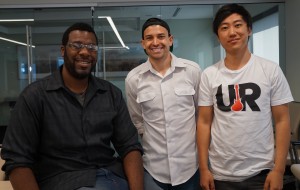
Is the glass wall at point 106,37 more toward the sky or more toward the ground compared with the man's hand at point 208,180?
more toward the sky

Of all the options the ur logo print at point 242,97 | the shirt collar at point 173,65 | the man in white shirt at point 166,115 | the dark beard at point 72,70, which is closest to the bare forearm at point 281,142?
the ur logo print at point 242,97

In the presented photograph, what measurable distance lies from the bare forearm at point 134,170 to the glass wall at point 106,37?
3.22 metres

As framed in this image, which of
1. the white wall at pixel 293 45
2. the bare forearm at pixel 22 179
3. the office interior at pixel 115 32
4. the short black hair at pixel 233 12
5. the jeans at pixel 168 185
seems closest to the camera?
the bare forearm at pixel 22 179

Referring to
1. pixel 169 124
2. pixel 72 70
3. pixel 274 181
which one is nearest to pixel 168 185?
pixel 169 124

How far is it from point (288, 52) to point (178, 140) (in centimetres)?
353

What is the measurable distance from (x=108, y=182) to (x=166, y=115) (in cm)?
48

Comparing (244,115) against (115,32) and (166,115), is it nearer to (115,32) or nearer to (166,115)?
Result: (166,115)

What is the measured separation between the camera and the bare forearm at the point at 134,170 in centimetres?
162

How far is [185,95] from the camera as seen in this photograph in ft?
5.77

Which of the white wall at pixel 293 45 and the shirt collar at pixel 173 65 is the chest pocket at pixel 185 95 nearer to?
the shirt collar at pixel 173 65

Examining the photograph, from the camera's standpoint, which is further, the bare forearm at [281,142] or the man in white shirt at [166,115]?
the man in white shirt at [166,115]

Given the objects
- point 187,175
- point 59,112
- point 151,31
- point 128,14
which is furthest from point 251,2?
point 59,112

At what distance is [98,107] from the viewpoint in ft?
5.37

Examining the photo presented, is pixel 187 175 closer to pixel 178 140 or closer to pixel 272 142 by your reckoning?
pixel 178 140
